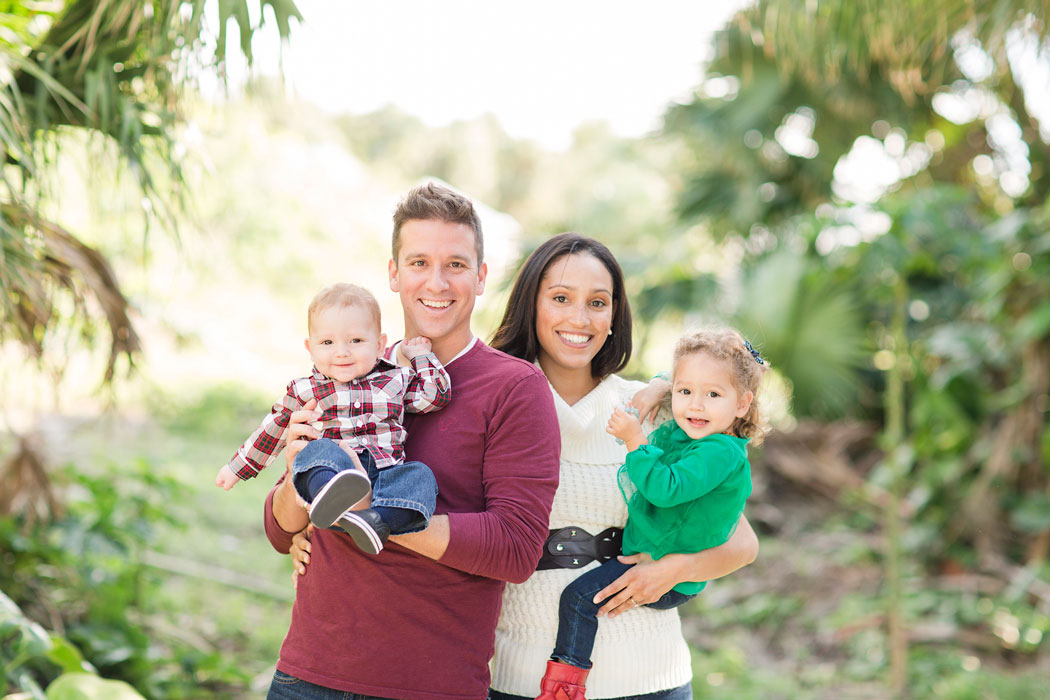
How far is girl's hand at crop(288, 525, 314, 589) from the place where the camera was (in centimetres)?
171

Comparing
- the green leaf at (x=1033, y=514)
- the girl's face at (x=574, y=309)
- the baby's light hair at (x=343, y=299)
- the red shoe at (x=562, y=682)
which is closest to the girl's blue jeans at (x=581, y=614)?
the red shoe at (x=562, y=682)

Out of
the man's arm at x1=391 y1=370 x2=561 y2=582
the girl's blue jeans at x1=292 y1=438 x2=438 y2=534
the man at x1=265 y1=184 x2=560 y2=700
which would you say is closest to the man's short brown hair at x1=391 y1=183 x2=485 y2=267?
the man at x1=265 y1=184 x2=560 y2=700

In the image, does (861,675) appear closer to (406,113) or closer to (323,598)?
(323,598)

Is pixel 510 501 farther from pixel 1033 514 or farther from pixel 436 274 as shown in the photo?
pixel 1033 514

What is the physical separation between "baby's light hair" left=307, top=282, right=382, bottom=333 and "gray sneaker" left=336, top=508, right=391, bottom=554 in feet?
1.34

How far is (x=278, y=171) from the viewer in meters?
15.2

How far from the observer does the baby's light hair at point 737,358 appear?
1.87 m

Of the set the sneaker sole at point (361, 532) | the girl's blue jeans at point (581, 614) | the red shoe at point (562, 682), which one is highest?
the sneaker sole at point (361, 532)

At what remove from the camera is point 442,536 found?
5.04 feet

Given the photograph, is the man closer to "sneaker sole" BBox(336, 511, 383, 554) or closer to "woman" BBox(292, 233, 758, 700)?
"sneaker sole" BBox(336, 511, 383, 554)

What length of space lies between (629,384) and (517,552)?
29.6 inches

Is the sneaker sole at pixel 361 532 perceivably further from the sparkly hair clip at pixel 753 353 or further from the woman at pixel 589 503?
the sparkly hair clip at pixel 753 353

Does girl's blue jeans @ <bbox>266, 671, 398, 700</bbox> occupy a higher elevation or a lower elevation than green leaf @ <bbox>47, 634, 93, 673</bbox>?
higher

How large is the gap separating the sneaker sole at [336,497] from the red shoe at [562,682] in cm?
60
